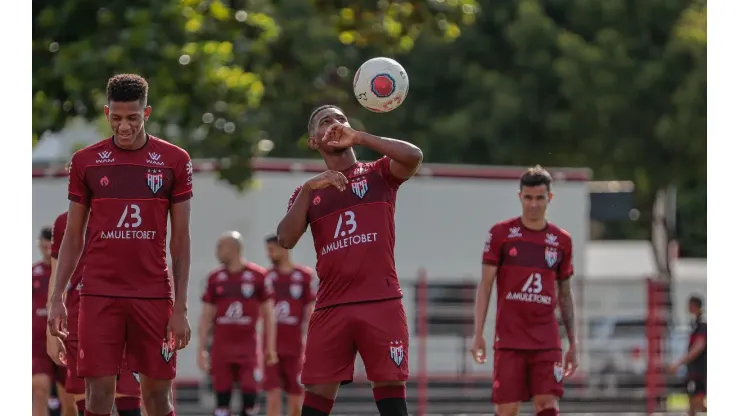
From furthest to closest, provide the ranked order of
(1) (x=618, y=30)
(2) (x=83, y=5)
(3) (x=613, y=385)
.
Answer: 1. (1) (x=618, y=30)
2. (3) (x=613, y=385)
3. (2) (x=83, y=5)

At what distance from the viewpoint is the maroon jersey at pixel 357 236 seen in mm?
9289

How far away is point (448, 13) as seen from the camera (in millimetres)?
20828

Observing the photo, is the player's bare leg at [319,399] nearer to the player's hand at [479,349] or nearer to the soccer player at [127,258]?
the soccer player at [127,258]

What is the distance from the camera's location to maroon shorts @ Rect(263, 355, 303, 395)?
18016 millimetres

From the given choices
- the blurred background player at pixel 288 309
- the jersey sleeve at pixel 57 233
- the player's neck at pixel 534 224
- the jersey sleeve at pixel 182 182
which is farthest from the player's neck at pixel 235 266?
the jersey sleeve at pixel 182 182

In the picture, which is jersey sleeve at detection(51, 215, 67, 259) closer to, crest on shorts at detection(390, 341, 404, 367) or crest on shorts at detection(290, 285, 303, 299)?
crest on shorts at detection(390, 341, 404, 367)

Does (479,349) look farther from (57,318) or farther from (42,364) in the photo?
(42,364)

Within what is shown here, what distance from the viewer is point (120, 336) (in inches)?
374

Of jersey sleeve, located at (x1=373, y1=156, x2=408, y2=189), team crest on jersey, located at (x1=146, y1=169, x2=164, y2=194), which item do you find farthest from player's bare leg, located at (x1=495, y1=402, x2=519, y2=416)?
team crest on jersey, located at (x1=146, y1=169, x2=164, y2=194)

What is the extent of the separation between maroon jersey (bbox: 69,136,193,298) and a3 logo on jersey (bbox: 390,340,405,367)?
153cm

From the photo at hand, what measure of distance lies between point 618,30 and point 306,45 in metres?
12.5

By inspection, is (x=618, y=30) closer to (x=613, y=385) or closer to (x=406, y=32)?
(x=613, y=385)
